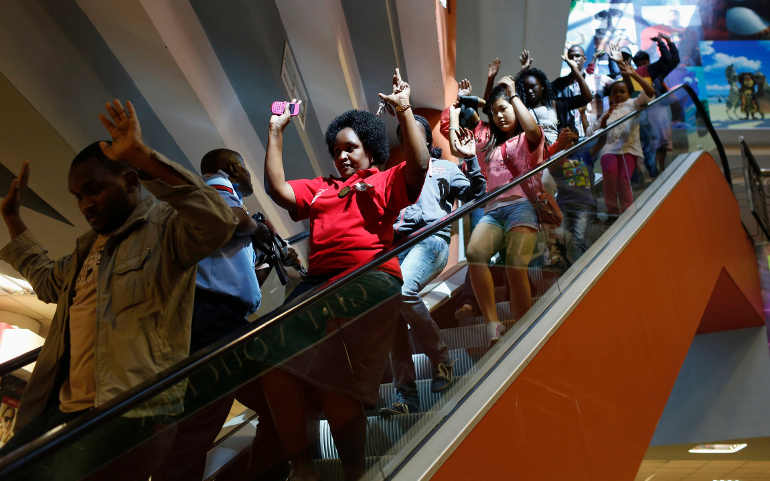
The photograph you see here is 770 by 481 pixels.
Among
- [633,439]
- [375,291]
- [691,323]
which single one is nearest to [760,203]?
[691,323]

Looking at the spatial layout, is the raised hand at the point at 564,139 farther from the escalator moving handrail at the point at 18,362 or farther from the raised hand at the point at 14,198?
the escalator moving handrail at the point at 18,362

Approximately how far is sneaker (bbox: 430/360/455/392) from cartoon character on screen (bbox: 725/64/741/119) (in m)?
18.1

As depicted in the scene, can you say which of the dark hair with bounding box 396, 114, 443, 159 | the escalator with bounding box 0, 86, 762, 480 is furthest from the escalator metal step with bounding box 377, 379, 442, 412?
the dark hair with bounding box 396, 114, 443, 159

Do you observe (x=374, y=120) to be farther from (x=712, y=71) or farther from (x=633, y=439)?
(x=712, y=71)

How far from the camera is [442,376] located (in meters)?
2.61

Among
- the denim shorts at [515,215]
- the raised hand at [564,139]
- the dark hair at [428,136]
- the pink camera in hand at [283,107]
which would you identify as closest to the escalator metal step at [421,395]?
the denim shorts at [515,215]

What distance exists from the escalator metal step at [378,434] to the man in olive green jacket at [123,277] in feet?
1.64

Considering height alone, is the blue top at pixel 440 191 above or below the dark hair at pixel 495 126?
below

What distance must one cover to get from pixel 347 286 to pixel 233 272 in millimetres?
750

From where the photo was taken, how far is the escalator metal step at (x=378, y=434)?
6.75ft

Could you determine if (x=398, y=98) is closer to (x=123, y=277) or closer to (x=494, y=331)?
(x=494, y=331)

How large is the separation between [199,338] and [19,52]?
4340mm

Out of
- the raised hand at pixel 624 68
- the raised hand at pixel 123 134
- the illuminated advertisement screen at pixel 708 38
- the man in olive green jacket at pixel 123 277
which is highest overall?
the raised hand at pixel 123 134

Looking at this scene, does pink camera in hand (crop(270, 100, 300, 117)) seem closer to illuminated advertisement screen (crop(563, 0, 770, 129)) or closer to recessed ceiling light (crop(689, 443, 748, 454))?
recessed ceiling light (crop(689, 443, 748, 454))
